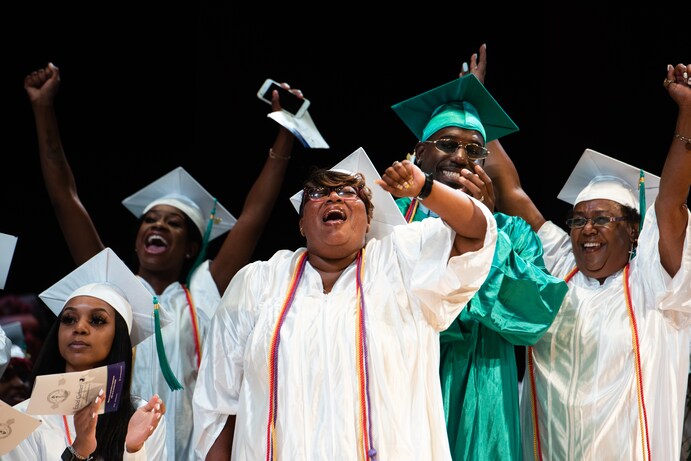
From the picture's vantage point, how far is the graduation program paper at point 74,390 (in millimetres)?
3225

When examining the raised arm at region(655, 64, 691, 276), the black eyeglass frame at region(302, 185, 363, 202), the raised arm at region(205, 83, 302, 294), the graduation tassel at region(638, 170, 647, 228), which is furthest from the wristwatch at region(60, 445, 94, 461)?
the graduation tassel at region(638, 170, 647, 228)

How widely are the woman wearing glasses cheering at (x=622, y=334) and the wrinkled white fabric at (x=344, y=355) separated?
828 mm

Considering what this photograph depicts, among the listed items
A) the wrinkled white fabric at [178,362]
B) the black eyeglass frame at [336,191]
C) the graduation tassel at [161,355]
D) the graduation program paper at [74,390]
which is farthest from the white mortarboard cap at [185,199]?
the graduation program paper at [74,390]

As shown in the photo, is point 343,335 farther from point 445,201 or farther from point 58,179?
point 58,179

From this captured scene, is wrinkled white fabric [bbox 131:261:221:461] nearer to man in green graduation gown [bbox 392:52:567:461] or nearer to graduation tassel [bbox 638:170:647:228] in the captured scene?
man in green graduation gown [bbox 392:52:567:461]

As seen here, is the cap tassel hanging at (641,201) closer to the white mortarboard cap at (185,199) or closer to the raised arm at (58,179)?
the white mortarboard cap at (185,199)

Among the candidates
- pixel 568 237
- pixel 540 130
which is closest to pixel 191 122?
pixel 540 130

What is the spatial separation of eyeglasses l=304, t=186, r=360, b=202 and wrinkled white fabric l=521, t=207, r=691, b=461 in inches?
43.4

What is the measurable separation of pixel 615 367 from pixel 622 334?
135 mm

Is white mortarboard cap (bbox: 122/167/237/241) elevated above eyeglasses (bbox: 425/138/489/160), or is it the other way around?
white mortarboard cap (bbox: 122/167/237/241)

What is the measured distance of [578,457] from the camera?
12.3ft

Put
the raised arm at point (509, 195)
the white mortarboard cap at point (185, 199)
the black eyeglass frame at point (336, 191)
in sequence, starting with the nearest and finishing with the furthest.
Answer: the black eyeglass frame at point (336, 191)
the raised arm at point (509, 195)
the white mortarboard cap at point (185, 199)

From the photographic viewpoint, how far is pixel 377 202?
3.70m

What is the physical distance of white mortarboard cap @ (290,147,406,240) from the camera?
367 cm
